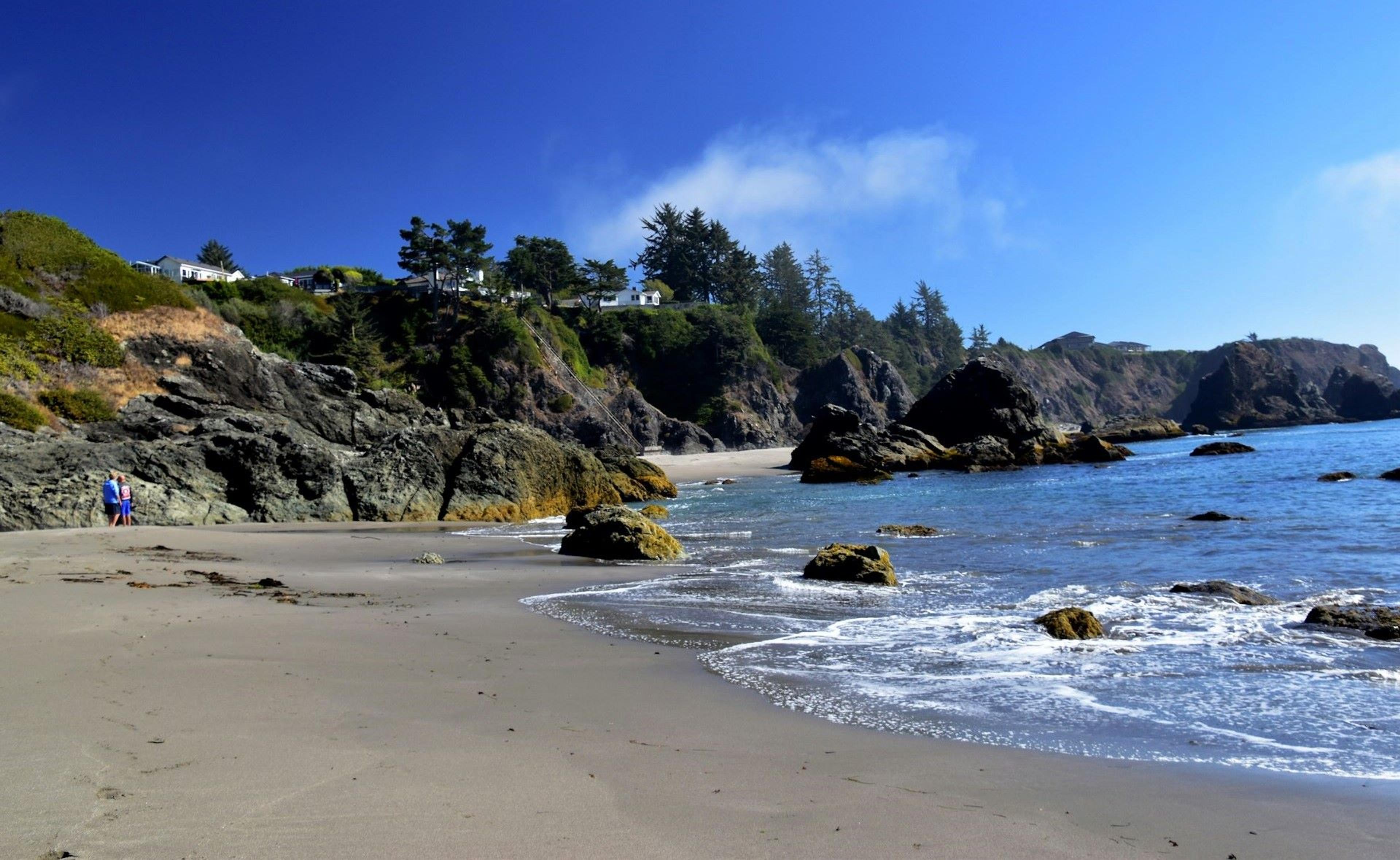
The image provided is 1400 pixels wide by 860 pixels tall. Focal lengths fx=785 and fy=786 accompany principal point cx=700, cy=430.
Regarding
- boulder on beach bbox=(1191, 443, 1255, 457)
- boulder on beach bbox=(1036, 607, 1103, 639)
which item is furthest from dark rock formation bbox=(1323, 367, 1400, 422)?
boulder on beach bbox=(1036, 607, 1103, 639)

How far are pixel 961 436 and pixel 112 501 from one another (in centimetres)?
4233

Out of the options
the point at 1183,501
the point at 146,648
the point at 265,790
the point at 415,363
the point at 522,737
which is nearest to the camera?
the point at 265,790

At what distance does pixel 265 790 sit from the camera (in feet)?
10.6

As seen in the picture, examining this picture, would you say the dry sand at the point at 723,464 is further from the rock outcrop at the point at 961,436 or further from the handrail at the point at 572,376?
the handrail at the point at 572,376

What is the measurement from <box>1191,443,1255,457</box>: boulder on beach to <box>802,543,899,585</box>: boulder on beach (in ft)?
130

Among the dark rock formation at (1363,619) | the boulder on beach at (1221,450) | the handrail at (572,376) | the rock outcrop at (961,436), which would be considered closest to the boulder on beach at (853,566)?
the dark rock formation at (1363,619)

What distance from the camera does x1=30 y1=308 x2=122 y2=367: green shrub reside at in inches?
947

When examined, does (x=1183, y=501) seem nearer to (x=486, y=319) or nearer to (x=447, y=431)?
(x=447, y=431)

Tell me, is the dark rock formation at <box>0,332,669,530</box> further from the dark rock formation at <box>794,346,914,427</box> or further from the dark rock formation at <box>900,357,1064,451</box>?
the dark rock formation at <box>794,346,914,427</box>

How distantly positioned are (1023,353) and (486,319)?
9444 centimetres

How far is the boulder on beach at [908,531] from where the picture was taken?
53.9 ft

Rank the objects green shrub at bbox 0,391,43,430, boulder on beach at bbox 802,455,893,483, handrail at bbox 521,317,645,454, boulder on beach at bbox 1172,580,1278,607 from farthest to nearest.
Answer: handrail at bbox 521,317,645,454, boulder on beach at bbox 802,455,893,483, green shrub at bbox 0,391,43,430, boulder on beach at bbox 1172,580,1278,607

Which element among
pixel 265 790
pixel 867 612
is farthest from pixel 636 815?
pixel 867 612

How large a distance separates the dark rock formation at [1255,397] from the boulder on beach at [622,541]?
92.4 metres
